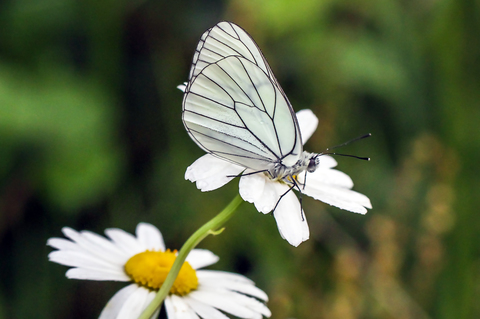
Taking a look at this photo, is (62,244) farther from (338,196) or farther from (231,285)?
(338,196)

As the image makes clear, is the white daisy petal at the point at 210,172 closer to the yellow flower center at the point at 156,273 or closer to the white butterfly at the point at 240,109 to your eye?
the white butterfly at the point at 240,109

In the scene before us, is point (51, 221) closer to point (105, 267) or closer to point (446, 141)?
point (105, 267)

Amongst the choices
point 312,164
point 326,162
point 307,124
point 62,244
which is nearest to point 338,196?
point 312,164

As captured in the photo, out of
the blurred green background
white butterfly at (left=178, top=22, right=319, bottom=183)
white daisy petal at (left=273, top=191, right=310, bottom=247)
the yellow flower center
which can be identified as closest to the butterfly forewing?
white butterfly at (left=178, top=22, right=319, bottom=183)

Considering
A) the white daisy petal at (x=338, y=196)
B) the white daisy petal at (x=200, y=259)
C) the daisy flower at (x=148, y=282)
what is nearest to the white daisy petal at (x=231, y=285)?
the daisy flower at (x=148, y=282)

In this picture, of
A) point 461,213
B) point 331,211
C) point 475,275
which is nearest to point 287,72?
point 331,211

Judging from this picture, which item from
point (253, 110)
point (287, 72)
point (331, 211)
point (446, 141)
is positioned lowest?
point (253, 110)
